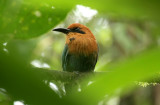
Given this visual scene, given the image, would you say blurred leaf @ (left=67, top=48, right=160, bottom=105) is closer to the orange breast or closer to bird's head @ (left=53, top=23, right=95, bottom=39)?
the orange breast

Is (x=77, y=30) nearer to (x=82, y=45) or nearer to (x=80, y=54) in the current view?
(x=82, y=45)

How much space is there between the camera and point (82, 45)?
4695 mm

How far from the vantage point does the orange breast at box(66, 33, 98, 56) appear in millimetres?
4648

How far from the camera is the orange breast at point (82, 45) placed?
4648 millimetres

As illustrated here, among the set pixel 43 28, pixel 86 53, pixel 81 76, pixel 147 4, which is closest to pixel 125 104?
pixel 86 53

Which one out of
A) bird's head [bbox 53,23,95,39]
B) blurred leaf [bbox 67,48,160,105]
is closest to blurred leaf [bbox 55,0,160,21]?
blurred leaf [bbox 67,48,160,105]

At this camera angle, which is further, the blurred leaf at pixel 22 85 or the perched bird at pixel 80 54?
the perched bird at pixel 80 54

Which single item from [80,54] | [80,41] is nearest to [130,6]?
[80,54]

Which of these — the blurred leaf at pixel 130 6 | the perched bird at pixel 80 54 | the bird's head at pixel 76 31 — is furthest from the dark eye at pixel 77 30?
the blurred leaf at pixel 130 6

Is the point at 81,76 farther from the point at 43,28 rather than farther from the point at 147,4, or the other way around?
the point at 147,4

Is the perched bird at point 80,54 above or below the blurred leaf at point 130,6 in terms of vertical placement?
above

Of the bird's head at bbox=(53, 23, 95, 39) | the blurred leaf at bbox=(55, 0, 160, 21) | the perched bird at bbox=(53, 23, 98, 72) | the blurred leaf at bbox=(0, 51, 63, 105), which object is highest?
the bird's head at bbox=(53, 23, 95, 39)

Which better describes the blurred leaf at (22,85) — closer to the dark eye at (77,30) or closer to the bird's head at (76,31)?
the bird's head at (76,31)

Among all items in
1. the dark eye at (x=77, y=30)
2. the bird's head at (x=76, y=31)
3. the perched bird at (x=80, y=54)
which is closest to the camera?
the perched bird at (x=80, y=54)
